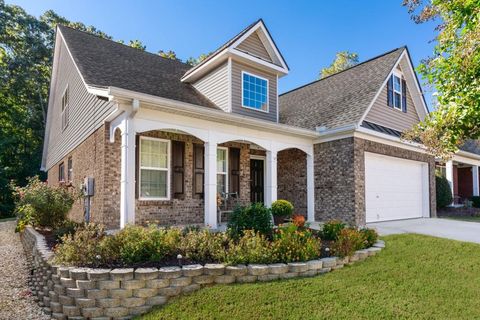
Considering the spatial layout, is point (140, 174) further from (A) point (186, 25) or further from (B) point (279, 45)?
(A) point (186, 25)

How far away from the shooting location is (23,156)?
2438 cm

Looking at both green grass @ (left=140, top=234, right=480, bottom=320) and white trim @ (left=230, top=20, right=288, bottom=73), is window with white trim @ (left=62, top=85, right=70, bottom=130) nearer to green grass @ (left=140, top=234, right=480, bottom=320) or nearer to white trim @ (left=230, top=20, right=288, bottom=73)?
white trim @ (left=230, top=20, right=288, bottom=73)

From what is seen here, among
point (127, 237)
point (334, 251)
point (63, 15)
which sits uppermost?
point (63, 15)

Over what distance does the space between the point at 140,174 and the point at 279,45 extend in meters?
6.84

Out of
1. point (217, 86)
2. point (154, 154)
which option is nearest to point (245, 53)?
point (217, 86)

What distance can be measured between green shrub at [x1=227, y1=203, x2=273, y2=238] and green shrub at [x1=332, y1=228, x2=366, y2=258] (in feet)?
4.53


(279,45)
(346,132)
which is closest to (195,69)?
(279,45)

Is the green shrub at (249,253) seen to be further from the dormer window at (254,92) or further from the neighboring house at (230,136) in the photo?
the dormer window at (254,92)

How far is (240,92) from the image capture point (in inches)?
428

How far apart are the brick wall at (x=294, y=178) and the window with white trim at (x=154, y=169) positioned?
4.90 metres

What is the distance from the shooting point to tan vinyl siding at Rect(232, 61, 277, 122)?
10727 mm

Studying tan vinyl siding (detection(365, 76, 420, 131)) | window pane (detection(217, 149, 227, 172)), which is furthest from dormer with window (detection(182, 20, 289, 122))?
tan vinyl siding (detection(365, 76, 420, 131))

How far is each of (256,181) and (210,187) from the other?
14.0 feet

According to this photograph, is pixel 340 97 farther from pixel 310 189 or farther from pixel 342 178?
pixel 310 189
